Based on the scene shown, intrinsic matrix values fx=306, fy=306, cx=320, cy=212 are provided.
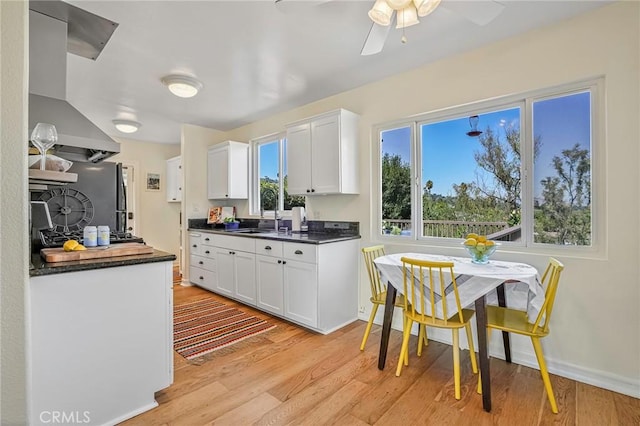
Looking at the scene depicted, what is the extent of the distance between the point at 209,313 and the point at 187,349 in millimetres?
895

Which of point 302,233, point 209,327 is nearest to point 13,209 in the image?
point 209,327

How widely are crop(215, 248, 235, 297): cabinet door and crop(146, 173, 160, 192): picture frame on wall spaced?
2943 millimetres

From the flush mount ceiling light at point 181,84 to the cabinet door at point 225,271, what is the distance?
1.89 meters

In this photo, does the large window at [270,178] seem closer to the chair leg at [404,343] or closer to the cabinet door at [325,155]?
the cabinet door at [325,155]

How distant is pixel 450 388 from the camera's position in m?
2.02

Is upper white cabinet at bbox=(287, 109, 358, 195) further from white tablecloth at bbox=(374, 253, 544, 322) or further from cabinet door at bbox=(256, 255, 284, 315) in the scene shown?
white tablecloth at bbox=(374, 253, 544, 322)

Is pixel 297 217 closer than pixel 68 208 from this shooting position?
No

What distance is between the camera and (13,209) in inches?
46.3

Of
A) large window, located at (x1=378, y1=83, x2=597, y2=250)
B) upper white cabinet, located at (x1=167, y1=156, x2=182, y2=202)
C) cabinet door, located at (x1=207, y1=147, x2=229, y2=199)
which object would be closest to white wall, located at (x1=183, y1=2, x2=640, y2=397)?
large window, located at (x1=378, y1=83, x2=597, y2=250)

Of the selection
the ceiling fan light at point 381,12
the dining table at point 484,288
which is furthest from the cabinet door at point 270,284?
the ceiling fan light at point 381,12

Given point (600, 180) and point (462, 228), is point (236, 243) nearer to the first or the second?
point (462, 228)

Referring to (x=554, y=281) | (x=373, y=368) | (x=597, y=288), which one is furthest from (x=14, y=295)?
(x=597, y=288)

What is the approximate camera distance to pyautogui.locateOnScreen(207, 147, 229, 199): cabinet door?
4656 mm
